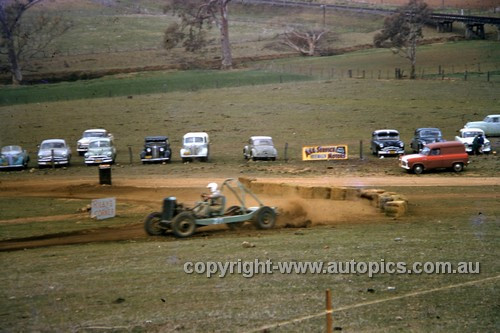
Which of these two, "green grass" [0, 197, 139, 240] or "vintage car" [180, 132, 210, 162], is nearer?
"green grass" [0, 197, 139, 240]

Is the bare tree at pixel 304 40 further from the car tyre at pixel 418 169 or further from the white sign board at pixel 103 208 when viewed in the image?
the white sign board at pixel 103 208

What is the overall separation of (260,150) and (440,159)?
Answer: 10.5 m

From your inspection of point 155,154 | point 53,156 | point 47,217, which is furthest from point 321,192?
point 53,156

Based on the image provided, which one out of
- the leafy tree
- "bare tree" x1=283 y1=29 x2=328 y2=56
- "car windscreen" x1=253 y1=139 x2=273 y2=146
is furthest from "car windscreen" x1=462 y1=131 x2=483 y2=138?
"bare tree" x1=283 y1=29 x2=328 y2=56

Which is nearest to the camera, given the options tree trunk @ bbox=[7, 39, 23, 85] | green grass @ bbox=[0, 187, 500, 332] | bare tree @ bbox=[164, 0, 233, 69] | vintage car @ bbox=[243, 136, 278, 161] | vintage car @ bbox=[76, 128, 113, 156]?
green grass @ bbox=[0, 187, 500, 332]

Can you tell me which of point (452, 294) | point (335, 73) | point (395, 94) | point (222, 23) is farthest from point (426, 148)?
point (222, 23)

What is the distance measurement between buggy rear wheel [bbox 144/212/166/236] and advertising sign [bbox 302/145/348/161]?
2107cm

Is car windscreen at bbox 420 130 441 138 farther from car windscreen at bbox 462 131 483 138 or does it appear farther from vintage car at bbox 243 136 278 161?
vintage car at bbox 243 136 278 161

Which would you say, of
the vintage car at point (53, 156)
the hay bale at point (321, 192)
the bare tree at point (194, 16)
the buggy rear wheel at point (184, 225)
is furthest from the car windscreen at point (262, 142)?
the bare tree at point (194, 16)

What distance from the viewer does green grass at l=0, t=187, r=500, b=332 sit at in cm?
1234

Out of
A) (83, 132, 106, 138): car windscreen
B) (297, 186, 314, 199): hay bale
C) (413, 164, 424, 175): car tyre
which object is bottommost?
(413, 164, 424, 175): car tyre

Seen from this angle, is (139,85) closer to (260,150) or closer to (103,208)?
(260,150)

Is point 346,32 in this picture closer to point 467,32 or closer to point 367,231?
point 467,32

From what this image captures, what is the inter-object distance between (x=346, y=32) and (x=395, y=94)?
4865 cm
